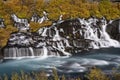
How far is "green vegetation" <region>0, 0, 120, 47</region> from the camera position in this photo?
3309 cm

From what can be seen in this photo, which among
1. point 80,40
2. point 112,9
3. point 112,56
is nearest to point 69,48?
point 80,40

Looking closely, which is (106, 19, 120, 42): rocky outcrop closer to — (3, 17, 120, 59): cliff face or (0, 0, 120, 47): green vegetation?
(3, 17, 120, 59): cliff face

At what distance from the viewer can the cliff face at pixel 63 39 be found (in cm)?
2734

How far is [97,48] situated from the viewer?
94.3ft

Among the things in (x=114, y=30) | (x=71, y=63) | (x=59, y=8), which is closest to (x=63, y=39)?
(x=114, y=30)

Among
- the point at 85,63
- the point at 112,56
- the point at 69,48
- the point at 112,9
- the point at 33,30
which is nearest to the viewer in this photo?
the point at 85,63

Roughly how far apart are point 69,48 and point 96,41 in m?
2.23

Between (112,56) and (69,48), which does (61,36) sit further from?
(112,56)

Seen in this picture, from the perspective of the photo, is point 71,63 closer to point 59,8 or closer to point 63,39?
point 63,39

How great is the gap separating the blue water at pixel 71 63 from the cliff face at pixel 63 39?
3.35ft

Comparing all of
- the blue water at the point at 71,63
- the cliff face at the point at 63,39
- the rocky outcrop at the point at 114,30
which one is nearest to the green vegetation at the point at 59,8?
the cliff face at the point at 63,39

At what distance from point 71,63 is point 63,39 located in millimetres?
4691

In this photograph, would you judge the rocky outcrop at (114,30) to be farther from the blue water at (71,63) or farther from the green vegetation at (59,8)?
the blue water at (71,63)

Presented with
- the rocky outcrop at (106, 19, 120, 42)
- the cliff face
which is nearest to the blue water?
the cliff face
